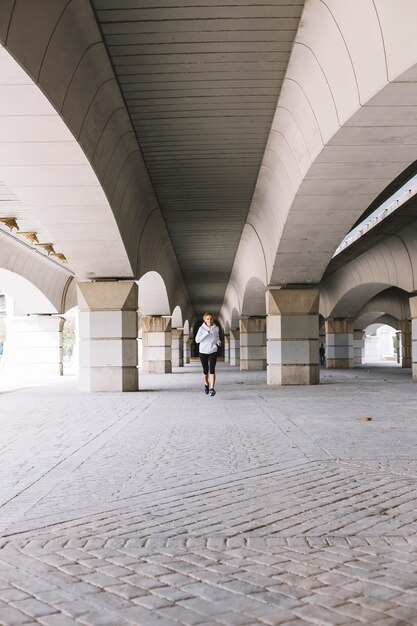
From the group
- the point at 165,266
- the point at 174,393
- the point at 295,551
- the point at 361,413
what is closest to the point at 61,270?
the point at 165,266

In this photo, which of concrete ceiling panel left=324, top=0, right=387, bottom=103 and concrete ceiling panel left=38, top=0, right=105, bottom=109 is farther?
concrete ceiling panel left=38, top=0, right=105, bottom=109

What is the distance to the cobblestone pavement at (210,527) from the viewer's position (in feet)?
9.98

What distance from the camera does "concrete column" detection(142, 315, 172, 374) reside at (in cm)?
2981

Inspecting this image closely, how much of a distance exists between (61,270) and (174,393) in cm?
1541

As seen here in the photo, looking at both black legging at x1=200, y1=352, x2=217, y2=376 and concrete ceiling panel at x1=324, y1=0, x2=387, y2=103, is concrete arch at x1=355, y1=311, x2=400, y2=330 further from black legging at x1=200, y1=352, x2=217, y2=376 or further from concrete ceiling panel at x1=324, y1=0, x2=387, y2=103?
concrete ceiling panel at x1=324, y1=0, x2=387, y2=103

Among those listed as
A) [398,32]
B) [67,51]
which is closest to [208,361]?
[67,51]

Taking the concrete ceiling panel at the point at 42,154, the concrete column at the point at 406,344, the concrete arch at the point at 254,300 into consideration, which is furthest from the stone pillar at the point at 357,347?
the concrete ceiling panel at the point at 42,154

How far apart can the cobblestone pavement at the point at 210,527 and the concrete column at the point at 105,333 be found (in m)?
8.10

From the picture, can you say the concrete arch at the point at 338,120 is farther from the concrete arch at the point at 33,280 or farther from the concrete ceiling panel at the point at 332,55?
the concrete arch at the point at 33,280

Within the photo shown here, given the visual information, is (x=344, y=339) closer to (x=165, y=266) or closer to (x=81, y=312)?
(x=165, y=266)

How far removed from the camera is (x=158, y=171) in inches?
549

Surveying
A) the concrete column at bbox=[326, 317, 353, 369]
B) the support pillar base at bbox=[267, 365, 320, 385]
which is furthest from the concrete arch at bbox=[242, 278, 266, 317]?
the concrete column at bbox=[326, 317, 353, 369]

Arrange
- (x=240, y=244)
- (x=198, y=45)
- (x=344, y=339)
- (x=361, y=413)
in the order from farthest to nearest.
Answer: (x=344, y=339)
(x=240, y=244)
(x=361, y=413)
(x=198, y=45)

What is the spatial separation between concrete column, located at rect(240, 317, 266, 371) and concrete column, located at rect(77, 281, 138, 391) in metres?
15.2
